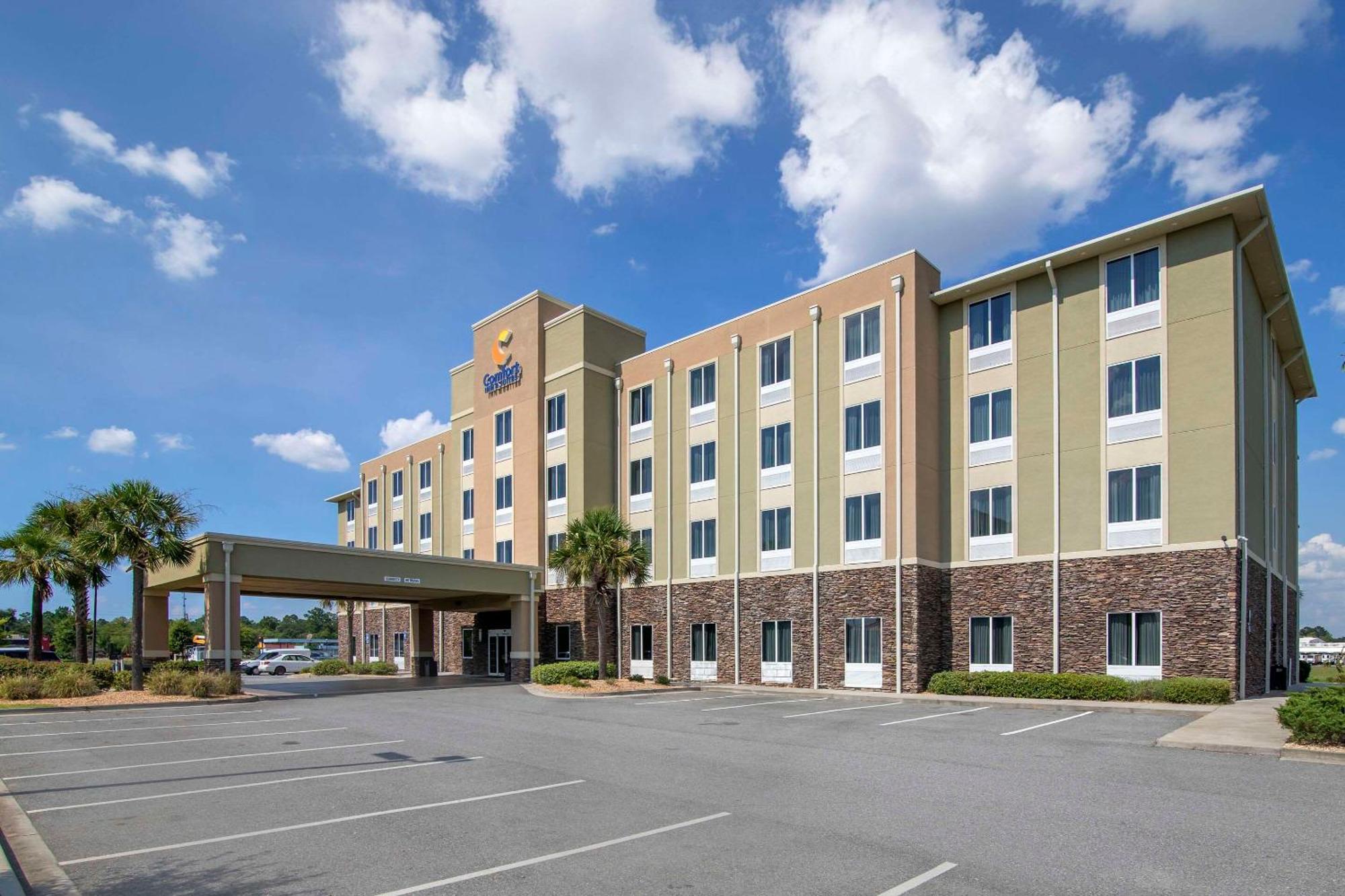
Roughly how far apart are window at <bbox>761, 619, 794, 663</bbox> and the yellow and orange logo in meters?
19.2

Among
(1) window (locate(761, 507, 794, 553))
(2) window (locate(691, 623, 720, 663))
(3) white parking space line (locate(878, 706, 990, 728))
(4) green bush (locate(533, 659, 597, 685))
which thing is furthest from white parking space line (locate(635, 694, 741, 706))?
(3) white parking space line (locate(878, 706, 990, 728))

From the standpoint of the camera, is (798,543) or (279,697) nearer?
(279,697)

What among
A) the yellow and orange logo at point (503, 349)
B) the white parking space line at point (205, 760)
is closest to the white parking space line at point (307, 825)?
the white parking space line at point (205, 760)

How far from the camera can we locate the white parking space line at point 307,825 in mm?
8359

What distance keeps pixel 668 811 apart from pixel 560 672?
860 inches

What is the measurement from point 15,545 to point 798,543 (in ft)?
101

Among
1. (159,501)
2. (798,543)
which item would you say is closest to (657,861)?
(798,543)

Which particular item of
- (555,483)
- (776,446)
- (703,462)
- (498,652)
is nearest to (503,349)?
(555,483)

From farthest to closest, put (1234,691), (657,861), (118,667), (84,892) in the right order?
(118,667)
(1234,691)
(657,861)
(84,892)

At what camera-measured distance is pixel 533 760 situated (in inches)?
546

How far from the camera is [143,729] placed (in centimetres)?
1919

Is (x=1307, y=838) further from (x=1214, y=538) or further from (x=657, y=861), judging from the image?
(x=1214, y=538)

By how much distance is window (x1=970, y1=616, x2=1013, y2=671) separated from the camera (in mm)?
27812

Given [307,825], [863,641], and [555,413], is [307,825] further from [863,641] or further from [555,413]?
[555,413]
